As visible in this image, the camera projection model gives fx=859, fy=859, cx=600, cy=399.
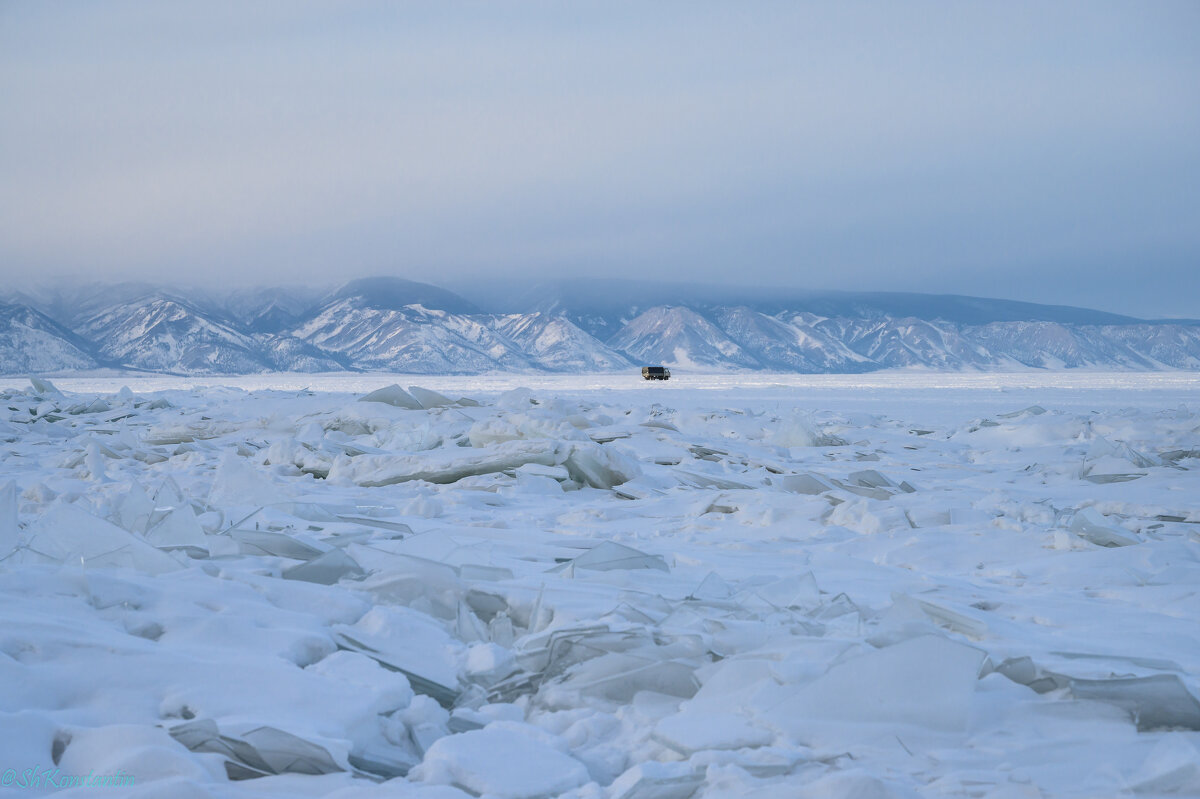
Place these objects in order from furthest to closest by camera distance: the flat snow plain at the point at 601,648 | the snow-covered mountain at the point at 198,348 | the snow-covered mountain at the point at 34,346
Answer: the snow-covered mountain at the point at 198,348
the snow-covered mountain at the point at 34,346
the flat snow plain at the point at 601,648

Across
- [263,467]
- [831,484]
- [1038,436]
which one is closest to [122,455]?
[263,467]

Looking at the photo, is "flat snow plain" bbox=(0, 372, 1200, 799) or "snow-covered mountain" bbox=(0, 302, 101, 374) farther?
"snow-covered mountain" bbox=(0, 302, 101, 374)

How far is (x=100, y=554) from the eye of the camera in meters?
2.96

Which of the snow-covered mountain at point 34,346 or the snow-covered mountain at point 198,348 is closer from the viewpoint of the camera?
the snow-covered mountain at point 34,346

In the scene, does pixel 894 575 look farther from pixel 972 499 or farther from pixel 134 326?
pixel 134 326

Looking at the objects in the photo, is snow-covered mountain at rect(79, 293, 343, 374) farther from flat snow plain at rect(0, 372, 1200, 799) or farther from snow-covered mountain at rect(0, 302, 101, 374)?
flat snow plain at rect(0, 372, 1200, 799)

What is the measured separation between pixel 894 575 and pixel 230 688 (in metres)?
2.73

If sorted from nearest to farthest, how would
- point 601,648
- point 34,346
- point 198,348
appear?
point 601,648, point 34,346, point 198,348

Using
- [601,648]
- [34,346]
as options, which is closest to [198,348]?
[34,346]

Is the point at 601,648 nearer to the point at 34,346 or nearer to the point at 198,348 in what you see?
the point at 198,348

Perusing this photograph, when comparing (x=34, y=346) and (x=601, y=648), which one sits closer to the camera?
(x=601, y=648)

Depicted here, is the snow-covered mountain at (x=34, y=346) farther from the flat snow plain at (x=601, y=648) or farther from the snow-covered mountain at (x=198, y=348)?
the flat snow plain at (x=601, y=648)

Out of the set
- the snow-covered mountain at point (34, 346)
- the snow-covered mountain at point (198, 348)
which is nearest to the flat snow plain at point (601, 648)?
the snow-covered mountain at point (198, 348)

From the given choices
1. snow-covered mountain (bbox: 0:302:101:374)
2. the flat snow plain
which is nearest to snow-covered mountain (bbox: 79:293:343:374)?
snow-covered mountain (bbox: 0:302:101:374)
